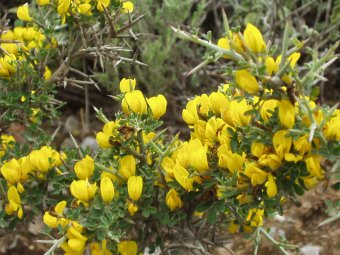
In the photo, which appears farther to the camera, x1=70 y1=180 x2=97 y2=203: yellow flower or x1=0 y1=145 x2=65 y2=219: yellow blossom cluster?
x1=0 y1=145 x2=65 y2=219: yellow blossom cluster

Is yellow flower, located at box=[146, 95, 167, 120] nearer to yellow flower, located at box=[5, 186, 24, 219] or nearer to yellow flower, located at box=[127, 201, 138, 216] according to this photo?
yellow flower, located at box=[127, 201, 138, 216]

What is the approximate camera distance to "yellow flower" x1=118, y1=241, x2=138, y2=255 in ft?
5.52

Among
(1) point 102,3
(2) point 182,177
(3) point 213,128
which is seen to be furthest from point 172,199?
(1) point 102,3

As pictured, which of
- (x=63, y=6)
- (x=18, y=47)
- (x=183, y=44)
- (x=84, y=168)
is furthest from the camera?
(x=183, y=44)

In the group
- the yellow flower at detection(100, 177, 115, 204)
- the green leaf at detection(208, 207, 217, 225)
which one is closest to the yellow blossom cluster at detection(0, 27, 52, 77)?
the yellow flower at detection(100, 177, 115, 204)

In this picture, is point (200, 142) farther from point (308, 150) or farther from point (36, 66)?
point (36, 66)

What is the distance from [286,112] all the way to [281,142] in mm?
70

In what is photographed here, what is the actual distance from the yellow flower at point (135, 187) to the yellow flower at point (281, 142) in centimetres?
38

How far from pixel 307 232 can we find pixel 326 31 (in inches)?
49.0

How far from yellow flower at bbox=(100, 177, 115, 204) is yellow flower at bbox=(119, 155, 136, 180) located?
0.21ft

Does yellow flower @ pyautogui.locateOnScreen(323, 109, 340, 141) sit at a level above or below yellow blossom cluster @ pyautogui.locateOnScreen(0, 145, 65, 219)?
above

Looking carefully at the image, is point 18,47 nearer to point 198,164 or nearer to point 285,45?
point 198,164

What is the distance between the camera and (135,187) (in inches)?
61.9

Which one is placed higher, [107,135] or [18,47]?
[107,135]
